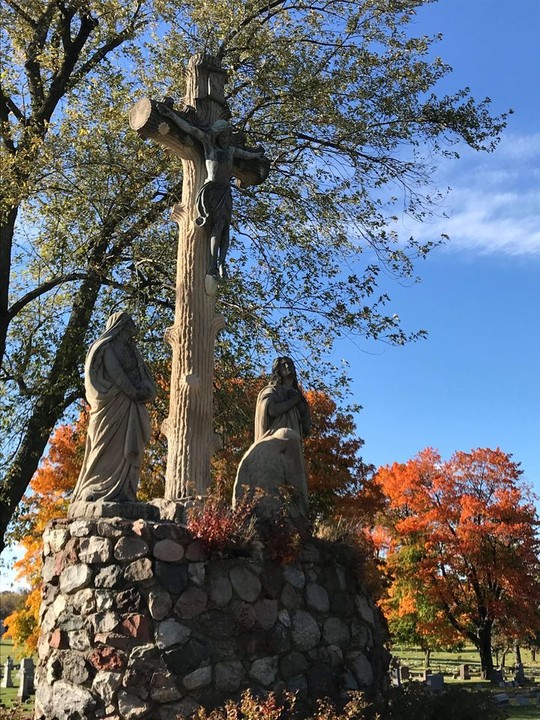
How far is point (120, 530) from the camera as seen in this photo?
22.9 ft

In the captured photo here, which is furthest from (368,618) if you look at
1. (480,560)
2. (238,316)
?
(480,560)

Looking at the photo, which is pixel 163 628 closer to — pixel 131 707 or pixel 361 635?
pixel 131 707

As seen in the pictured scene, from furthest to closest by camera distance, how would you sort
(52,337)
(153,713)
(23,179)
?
1. (52,337)
2. (23,179)
3. (153,713)

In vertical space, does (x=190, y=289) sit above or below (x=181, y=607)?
above

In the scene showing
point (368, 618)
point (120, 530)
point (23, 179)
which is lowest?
point (368, 618)

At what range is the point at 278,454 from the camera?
8.72 meters

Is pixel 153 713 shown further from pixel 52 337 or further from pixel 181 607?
Answer: pixel 52 337

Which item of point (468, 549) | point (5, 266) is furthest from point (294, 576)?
point (468, 549)

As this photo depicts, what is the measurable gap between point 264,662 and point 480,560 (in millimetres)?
Result: 24481

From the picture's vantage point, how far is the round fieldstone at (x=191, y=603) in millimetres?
6824

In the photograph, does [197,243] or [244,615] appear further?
[197,243]

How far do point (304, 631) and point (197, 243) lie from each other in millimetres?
5315

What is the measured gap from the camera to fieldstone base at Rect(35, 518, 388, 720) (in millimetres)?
6586

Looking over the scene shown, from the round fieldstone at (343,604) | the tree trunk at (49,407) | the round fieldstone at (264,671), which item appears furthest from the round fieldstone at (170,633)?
the tree trunk at (49,407)
